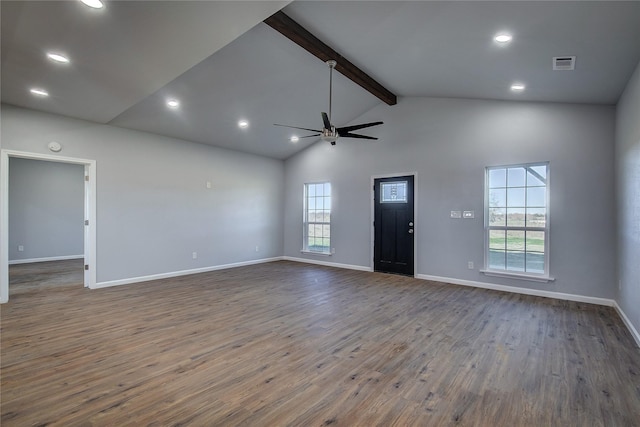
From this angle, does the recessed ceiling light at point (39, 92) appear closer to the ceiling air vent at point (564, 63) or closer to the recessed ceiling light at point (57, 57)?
the recessed ceiling light at point (57, 57)

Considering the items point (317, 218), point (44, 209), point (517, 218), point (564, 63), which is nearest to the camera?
point (564, 63)

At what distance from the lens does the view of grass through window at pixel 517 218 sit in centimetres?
479

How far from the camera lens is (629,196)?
11.1 feet

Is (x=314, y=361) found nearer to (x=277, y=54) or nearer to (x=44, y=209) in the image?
(x=277, y=54)

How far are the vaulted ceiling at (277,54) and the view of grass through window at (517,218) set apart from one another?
1.24 metres

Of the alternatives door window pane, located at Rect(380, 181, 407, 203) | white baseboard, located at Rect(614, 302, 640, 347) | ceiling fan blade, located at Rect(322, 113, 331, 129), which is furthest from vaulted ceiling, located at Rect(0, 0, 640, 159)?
white baseboard, located at Rect(614, 302, 640, 347)

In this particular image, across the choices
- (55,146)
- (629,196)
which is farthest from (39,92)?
(629,196)

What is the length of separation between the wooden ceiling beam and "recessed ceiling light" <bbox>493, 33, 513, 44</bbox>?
200 cm

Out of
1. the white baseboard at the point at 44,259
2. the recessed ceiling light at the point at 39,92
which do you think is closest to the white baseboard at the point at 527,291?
the recessed ceiling light at the point at 39,92

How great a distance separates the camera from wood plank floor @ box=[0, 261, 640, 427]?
1958 millimetres

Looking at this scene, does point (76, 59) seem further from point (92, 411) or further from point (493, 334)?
point (493, 334)

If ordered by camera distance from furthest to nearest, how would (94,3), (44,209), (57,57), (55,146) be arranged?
(44,209) < (55,146) < (57,57) < (94,3)

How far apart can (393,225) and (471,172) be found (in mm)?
1810

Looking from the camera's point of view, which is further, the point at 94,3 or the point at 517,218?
the point at 517,218
